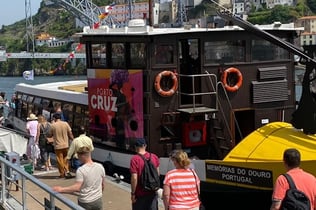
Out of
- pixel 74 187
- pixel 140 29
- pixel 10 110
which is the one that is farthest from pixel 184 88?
pixel 10 110

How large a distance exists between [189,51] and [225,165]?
10.1 feet

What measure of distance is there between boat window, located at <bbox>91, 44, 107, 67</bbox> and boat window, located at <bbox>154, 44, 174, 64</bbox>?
5.57ft

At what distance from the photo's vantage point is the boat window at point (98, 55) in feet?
39.8

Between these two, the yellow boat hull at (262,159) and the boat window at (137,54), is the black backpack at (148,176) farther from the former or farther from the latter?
the boat window at (137,54)

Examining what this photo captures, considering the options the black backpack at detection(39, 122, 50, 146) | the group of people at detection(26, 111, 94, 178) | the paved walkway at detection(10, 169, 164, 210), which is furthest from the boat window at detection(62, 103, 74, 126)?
the paved walkway at detection(10, 169, 164, 210)

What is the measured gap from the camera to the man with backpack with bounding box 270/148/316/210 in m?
5.36

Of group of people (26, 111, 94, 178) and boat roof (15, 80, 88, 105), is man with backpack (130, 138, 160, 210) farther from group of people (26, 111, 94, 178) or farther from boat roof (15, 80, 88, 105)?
boat roof (15, 80, 88, 105)

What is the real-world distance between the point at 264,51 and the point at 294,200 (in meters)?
6.66

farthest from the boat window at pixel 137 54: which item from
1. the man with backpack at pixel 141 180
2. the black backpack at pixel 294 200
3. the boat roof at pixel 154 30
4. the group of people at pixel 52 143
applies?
the black backpack at pixel 294 200

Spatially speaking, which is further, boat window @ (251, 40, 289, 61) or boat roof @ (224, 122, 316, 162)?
boat window @ (251, 40, 289, 61)

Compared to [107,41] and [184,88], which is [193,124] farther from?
[107,41]

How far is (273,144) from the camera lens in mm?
9242

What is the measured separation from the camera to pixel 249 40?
37.5 ft

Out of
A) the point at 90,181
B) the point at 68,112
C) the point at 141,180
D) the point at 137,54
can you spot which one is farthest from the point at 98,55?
the point at 90,181
